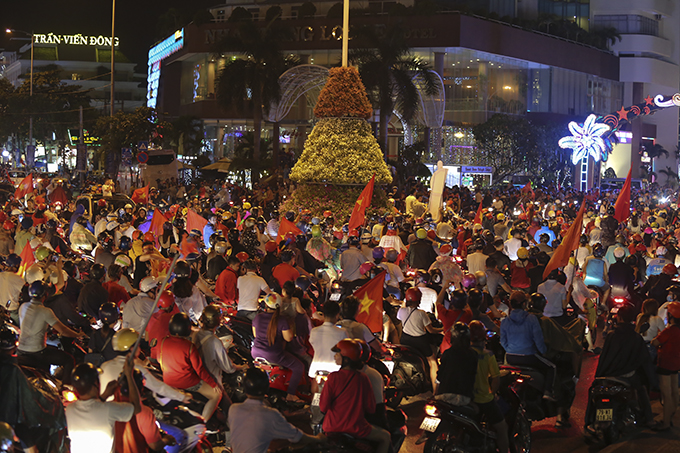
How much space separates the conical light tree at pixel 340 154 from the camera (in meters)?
23.1

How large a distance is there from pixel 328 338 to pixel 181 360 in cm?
151

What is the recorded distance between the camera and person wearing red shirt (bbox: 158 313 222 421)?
6.53 meters

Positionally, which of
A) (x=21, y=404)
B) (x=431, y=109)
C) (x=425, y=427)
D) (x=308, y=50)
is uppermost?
(x=308, y=50)

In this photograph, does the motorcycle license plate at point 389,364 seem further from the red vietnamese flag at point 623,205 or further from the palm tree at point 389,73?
the palm tree at point 389,73

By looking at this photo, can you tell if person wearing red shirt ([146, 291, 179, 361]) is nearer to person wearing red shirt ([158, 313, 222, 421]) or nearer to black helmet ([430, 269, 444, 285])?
person wearing red shirt ([158, 313, 222, 421])

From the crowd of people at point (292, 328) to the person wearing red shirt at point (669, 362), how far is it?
0.05ft

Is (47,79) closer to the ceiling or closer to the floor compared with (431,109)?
closer to the ceiling

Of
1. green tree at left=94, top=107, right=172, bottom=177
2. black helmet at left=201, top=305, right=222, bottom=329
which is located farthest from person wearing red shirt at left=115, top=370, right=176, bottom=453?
green tree at left=94, top=107, right=172, bottom=177

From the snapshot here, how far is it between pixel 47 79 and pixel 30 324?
7804 centimetres

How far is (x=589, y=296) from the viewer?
11.1m

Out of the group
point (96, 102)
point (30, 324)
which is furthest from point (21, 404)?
point (96, 102)

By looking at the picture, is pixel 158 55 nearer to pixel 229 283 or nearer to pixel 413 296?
pixel 229 283

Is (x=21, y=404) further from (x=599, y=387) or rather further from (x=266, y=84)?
(x=266, y=84)

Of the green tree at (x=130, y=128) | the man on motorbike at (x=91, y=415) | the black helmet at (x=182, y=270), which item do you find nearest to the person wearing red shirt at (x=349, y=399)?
the man on motorbike at (x=91, y=415)
